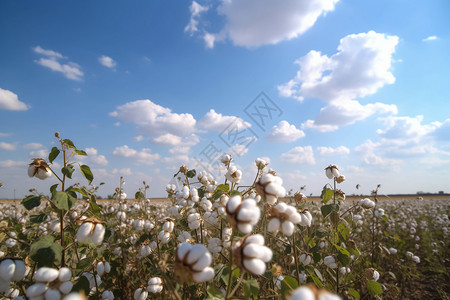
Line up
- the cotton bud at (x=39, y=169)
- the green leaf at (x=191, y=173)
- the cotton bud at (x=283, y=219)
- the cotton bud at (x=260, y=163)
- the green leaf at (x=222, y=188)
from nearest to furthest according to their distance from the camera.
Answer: the cotton bud at (x=283, y=219), the cotton bud at (x=39, y=169), the green leaf at (x=222, y=188), the cotton bud at (x=260, y=163), the green leaf at (x=191, y=173)

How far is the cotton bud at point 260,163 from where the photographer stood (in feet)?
7.11

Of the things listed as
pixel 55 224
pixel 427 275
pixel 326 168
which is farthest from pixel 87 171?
pixel 427 275

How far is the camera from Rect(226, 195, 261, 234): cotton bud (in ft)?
3.04

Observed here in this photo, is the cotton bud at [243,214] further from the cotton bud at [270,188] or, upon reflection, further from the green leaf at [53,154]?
the green leaf at [53,154]

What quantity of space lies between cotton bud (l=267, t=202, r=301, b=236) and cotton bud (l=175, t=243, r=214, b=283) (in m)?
0.33

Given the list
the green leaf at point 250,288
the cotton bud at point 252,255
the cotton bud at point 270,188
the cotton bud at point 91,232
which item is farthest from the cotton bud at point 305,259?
the cotton bud at point 91,232

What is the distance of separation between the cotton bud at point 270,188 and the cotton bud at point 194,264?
1.33ft

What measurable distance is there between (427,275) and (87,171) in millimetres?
7738

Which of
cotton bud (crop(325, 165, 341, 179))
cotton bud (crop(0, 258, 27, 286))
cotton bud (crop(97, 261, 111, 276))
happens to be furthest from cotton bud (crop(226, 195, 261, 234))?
cotton bud (crop(97, 261, 111, 276))

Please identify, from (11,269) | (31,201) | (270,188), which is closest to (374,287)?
(270,188)

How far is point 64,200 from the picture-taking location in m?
1.39

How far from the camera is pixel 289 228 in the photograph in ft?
3.51

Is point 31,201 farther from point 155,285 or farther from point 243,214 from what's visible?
point 243,214

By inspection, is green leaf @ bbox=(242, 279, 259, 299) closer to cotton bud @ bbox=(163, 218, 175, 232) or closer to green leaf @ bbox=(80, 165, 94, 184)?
cotton bud @ bbox=(163, 218, 175, 232)
